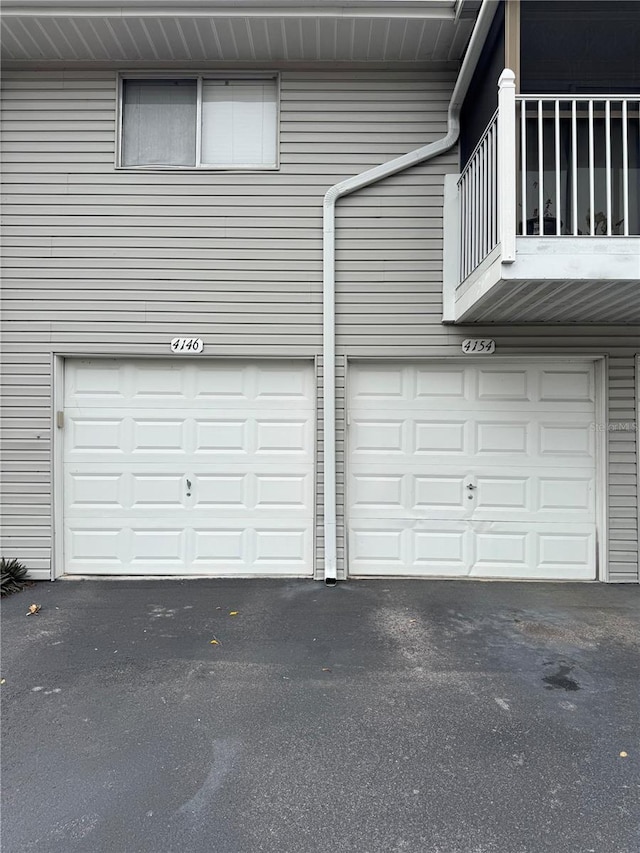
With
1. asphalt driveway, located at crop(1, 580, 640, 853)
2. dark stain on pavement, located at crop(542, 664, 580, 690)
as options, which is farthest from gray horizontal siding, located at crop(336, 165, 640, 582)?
dark stain on pavement, located at crop(542, 664, 580, 690)

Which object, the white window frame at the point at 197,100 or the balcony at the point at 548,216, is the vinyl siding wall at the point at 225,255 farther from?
the balcony at the point at 548,216

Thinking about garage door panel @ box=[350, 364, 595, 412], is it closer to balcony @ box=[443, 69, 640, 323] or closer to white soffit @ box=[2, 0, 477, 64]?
balcony @ box=[443, 69, 640, 323]

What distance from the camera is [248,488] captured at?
4570mm

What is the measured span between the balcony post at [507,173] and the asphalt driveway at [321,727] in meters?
2.66

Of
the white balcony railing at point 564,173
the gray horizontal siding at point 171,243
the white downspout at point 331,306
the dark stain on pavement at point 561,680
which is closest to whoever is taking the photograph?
the dark stain on pavement at point 561,680

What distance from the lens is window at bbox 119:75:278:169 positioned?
15.1ft

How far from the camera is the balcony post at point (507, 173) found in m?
3.03

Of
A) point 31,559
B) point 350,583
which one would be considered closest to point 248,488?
point 350,583

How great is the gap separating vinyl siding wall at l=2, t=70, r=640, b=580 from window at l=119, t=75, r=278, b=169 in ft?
0.55

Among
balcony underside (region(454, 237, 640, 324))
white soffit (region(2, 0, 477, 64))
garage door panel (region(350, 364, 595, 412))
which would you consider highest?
white soffit (region(2, 0, 477, 64))

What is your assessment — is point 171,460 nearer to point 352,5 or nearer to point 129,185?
point 129,185

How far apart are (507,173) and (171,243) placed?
3.07 metres

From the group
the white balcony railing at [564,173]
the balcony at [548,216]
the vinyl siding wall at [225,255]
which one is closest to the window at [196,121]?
the vinyl siding wall at [225,255]

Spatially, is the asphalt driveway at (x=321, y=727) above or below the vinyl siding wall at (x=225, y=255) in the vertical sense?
below
